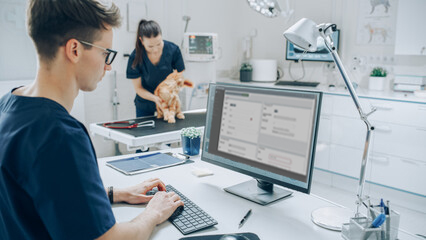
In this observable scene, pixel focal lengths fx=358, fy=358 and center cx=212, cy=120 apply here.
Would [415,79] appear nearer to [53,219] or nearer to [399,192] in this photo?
[399,192]

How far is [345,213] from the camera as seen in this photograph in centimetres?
125

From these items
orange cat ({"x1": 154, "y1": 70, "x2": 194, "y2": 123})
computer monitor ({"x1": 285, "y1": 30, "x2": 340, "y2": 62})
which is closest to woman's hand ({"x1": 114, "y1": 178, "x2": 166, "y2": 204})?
orange cat ({"x1": 154, "y1": 70, "x2": 194, "y2": 123})

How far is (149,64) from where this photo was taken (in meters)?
3.02

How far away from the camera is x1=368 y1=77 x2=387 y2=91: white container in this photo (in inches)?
144

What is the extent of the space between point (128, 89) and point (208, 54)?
98 centimetres

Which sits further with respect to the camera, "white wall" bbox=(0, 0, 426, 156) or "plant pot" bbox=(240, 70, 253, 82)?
"plant pot" bbox=(240, 70, 253, 82)

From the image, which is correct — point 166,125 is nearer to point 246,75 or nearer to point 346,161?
point 346,161

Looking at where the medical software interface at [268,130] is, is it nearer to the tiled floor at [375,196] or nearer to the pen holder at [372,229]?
the pen holder at [372,229]

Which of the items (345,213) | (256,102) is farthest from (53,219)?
(345,213)

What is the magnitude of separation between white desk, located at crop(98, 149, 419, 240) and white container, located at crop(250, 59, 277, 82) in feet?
9.73

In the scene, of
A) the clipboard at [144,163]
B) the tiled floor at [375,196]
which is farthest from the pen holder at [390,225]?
the tiled floor at [375,196]

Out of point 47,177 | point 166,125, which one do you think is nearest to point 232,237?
point 47,177

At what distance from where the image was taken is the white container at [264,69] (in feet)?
14.6

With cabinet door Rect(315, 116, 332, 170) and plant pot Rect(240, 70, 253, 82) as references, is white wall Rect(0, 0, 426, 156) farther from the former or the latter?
cabinet door Rect(315, 116, 332, 170)
